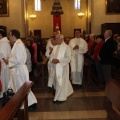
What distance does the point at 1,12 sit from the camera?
19.4 meters

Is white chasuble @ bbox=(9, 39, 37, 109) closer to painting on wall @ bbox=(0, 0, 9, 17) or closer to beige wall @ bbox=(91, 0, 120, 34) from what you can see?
painting on wall @ bbox=(0, 0, 9, 17)

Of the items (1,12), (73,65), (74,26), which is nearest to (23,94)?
(73,65)

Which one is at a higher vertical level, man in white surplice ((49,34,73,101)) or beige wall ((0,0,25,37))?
beige wall ((0,0,25,37))

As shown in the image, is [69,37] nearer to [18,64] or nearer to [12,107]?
[18,64]

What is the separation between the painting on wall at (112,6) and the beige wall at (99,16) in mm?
285

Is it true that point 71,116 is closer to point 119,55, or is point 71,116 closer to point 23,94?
point 23,94

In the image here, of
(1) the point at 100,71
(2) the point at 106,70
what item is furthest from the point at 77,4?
(2) the point at 106,70

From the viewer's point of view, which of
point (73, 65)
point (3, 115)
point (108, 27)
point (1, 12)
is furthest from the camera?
point (1, 12)

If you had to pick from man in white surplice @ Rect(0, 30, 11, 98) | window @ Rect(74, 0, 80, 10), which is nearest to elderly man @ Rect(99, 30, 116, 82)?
man in white surplice @ Rect(0, 30, 11, 98)

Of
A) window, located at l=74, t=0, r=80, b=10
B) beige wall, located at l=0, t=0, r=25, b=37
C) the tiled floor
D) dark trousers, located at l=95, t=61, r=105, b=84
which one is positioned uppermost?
window, located at l=74, t=0, r=80, b=10

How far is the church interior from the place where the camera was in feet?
20.4

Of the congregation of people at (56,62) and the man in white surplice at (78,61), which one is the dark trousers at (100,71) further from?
the man in white surplice at (78,61)

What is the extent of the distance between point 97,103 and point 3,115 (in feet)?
15.4

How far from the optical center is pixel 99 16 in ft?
64.8
